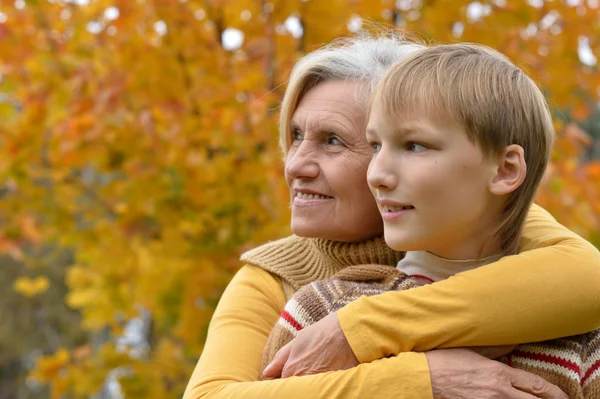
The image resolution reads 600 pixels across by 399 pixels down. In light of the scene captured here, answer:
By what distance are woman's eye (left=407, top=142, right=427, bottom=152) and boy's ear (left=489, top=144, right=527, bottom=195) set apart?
0.51ft

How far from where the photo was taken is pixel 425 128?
1709 mm

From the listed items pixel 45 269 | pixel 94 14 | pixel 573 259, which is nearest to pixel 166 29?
pixel 94 14

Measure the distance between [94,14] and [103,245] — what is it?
1.22m

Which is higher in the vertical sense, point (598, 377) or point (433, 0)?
point (433, 0)

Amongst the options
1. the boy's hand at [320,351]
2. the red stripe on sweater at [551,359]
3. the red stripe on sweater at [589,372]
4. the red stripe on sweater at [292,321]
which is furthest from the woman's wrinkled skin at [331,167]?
the red stripe on sweater at [589,372]

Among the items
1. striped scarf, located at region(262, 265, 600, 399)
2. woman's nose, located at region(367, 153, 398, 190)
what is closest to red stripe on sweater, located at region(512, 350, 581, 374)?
striped scarf, located at region(262, 265, 600, 399)

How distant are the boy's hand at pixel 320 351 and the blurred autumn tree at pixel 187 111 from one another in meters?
1.72

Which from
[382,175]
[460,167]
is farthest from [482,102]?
[382,175]

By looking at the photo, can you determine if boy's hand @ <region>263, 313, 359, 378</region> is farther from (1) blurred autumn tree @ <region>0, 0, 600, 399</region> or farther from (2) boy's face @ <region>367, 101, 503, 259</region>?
(1) blurred autumn tree @ <region>0, 0, 600, 399</region>

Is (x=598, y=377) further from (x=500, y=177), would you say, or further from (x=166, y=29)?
(x=166, y=29)

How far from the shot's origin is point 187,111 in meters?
3.86

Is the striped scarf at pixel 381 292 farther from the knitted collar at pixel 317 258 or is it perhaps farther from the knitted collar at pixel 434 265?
the knitted collar at pixel 317 258

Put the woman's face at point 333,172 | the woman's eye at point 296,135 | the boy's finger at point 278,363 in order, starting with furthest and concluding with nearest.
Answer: the woman's eye at point 296,135 < the woman's face at point 333,172 < the boy's finger at point 278,363

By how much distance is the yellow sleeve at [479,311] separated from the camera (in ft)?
5.58
